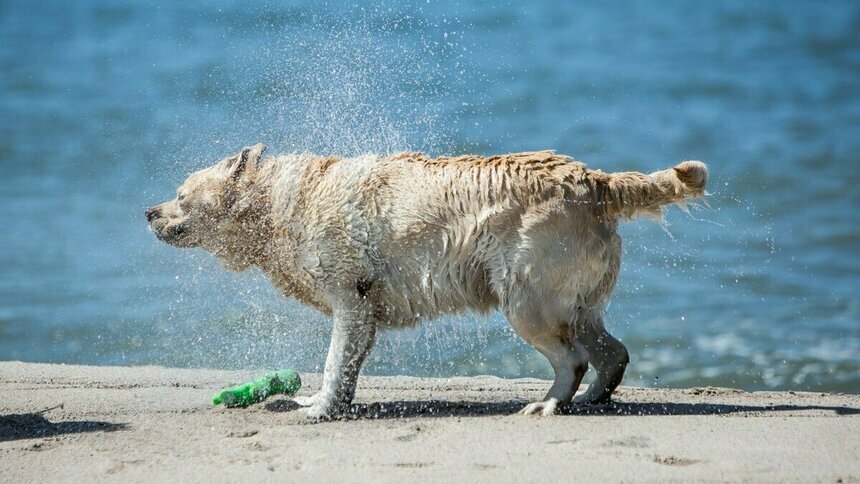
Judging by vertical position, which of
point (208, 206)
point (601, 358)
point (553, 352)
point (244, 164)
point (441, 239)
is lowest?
point (601, 358)

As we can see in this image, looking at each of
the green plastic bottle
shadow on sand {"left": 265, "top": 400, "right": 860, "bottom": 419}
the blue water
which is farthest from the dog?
the blue water

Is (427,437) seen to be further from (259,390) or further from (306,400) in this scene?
(259,390)

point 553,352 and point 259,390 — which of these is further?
point 259,390

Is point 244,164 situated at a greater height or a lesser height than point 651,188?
greater

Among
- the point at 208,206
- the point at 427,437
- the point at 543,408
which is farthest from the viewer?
the point at 208,206

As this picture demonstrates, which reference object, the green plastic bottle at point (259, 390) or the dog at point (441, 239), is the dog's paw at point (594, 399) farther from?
the green plastic bottle at point (259, 390)

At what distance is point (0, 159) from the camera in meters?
17.6

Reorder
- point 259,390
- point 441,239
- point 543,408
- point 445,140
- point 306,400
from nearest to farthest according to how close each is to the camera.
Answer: point 543,408 < point 441,239 < point 306,400 < point 259,390 < point 445,140

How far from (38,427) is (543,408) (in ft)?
9.42

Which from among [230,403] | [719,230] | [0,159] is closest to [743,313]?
[719,230]

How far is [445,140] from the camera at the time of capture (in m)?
16.0

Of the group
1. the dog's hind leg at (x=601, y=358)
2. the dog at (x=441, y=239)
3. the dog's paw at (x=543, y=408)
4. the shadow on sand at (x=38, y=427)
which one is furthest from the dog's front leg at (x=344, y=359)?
the dog's hind leg at (x=601, y=358)

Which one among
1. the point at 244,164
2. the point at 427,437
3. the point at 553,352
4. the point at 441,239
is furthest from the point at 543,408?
the point at 244,164

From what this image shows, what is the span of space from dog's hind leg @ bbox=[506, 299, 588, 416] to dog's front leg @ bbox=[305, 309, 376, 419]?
0.93m
